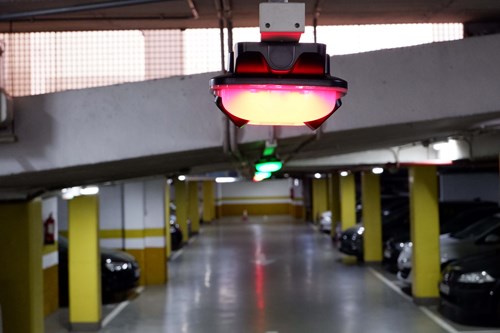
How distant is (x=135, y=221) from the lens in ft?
52.0

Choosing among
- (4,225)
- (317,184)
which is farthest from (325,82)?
(317,184)

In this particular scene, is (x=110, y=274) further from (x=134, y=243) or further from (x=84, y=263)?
(x=134, y=243)

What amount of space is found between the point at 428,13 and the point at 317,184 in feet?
85.7

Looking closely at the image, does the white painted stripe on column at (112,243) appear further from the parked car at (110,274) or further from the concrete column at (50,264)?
the concrete column at (50,264)

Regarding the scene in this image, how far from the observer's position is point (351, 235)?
18766 mm

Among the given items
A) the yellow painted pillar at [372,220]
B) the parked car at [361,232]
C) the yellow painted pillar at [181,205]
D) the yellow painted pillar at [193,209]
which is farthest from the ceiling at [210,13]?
the yellow painted pillar at [193,209]

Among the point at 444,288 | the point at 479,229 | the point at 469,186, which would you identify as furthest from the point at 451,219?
the point at 444,288

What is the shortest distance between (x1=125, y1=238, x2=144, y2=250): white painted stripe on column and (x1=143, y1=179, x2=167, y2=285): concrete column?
107 millimetres

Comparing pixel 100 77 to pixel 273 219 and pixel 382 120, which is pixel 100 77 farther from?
pixel 273 219

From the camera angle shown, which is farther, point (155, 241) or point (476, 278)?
point (155, 241)

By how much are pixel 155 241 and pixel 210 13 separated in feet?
35.9

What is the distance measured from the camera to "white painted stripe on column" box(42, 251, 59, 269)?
1208 cm

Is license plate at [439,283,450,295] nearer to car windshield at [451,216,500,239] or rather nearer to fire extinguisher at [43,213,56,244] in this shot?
car windshield at [451,216,500,239]

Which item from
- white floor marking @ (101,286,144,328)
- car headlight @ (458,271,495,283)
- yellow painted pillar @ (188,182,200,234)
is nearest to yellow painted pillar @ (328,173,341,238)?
yellow painted pillar @ (188,182,200,234)
